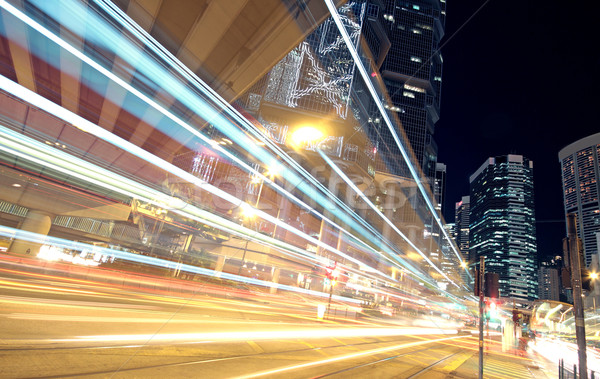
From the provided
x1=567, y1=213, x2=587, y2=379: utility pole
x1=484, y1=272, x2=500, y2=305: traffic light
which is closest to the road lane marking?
x1=484, y1=272, x2=500, y2=305: traffic light

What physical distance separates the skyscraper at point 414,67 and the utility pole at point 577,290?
8192cm

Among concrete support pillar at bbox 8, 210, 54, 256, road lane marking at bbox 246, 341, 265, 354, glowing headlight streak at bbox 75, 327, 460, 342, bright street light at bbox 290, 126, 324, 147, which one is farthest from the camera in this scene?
bright street light at bbox 290, 126, 324, 147

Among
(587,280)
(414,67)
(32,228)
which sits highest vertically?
(414,67)

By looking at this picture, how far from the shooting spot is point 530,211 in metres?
195

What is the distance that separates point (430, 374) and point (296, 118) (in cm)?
3114

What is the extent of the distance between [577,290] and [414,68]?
101m

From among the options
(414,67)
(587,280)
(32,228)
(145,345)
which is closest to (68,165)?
(145,345)

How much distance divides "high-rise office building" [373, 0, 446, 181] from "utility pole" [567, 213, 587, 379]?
81193mm

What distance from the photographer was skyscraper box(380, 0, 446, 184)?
309 feet

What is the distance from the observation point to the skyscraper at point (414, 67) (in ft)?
309

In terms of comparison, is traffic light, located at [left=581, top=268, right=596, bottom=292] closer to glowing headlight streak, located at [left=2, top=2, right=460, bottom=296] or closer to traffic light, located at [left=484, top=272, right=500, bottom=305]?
traffic light, located at [left=484, top=272, right=500, bottom=305]

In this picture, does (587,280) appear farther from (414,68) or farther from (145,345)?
(414,68)

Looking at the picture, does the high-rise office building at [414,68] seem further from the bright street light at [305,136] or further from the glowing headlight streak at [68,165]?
the glowing headlight streak at [68,165]

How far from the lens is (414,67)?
98.6 m
